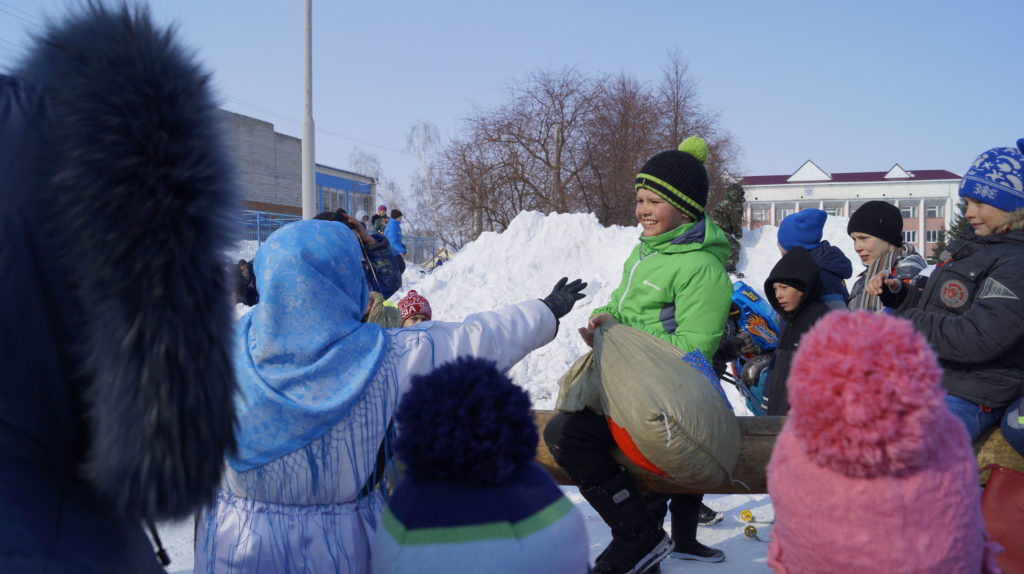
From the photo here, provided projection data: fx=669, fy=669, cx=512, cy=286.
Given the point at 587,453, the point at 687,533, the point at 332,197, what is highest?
the point at 332,197

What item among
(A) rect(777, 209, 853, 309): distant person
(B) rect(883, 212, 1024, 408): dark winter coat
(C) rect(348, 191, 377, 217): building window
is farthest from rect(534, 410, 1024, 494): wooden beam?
(C) rect(348, 191, 377, 217): building window

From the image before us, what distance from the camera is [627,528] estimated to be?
9.92 feet

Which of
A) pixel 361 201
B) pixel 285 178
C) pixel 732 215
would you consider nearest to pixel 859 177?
pixel 361 201

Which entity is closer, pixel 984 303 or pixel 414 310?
pixel 984 303

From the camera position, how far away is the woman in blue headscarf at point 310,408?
186 centimetres

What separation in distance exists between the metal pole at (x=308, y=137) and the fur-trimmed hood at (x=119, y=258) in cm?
1161

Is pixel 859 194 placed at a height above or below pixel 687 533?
above

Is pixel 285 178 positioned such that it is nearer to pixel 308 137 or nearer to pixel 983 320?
pixel 308 137

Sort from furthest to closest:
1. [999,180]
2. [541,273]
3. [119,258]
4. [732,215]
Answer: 1. [732,215]
2. [541,273]
3. [999,180]
4. [119,258]

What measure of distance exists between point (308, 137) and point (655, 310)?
36.6 ft

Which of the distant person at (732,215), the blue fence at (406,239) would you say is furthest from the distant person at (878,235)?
the blue fence at (406,239)

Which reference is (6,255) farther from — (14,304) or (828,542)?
(828,542)

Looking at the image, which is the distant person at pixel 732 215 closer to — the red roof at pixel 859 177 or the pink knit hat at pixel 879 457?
the pink knit hat at pixel 879 457

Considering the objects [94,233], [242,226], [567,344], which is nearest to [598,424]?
[242,226]
